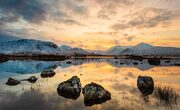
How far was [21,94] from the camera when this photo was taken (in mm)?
24047

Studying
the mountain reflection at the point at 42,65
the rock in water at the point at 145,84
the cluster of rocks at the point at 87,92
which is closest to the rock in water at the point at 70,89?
the cluster of rocks at the point at 87,92

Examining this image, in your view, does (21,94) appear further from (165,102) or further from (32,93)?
(165,102)

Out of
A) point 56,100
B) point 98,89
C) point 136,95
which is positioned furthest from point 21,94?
point 136,95

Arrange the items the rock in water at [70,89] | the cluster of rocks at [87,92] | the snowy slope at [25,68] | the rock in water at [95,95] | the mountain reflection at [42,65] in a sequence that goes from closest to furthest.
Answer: the rock in water at [95,95]
the cluster of rocks at [87,92]
the rock in water at [70,89]
the snowy slope at [25,68]
the mountain reflection at [42,65]

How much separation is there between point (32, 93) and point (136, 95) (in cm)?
1046

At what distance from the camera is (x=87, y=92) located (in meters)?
22.4

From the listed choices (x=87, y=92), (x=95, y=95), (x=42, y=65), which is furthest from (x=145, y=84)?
(x=42, y=65)

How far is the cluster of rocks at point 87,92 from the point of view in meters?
21.9

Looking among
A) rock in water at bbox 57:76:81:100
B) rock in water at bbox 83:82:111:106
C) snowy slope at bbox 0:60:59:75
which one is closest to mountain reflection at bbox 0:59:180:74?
snowy slope at bbox 0:60:59:75

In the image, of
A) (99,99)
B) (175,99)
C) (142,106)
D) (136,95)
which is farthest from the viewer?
(136,95)

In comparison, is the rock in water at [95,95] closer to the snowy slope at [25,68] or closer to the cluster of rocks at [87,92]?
the cluster of rocks at [87,92]

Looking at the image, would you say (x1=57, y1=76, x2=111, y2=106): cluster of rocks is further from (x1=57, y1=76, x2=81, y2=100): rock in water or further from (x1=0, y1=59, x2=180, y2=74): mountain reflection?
(x1=0, y1=59, x2=180, y2=74): mountain reflection

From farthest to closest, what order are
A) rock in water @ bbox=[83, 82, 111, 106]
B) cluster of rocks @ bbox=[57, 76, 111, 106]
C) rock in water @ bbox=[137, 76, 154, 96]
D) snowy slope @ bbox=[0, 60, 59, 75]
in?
1. snowy slope @ bbox=[0, 60, 59, 75]
2. rock in water @ bbox=[137, 76, 154, 96]
3. cluster of rocks @ bbox=[57, 76, 111, 106]
4. rock in water @ bbox=[83, 82, 111, 106]

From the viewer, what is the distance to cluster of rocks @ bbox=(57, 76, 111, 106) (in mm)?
21877
